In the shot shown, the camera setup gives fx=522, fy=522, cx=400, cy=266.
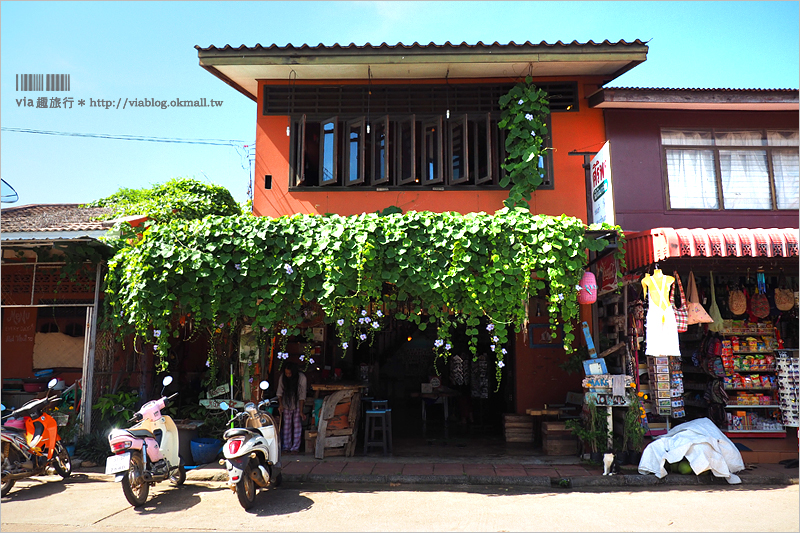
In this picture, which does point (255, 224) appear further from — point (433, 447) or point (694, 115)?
point (694, 115)

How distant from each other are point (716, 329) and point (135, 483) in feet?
30.7

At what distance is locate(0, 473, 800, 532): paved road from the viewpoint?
5.79m

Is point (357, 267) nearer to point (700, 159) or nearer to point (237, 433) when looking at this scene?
point (237, 433)

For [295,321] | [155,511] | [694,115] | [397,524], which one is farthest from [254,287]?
[694,115]

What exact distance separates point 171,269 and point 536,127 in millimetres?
6671

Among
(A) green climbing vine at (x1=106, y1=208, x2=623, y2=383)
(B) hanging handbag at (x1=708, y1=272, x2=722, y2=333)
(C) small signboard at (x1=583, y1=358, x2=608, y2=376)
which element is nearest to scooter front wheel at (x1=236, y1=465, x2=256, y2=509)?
(A) green climbing vine at (x1=106, y1=208, x2=623, y2=383)

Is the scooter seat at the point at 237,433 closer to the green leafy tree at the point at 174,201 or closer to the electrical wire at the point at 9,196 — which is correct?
the green leafy tree at the point at 174,201

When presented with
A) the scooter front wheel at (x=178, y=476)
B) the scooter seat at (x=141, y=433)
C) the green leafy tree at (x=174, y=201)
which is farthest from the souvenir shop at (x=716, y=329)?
the green leafy tree at (x=174, y=201)

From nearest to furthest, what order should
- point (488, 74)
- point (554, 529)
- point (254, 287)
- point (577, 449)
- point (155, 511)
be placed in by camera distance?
point (554, 529) < point (155, 511) < point (254, 287) < point (577, 449) < point (488, 74)

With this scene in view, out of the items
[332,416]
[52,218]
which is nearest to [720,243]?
[332,416]

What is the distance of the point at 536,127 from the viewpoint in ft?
31.2

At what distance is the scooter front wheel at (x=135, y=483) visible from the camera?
637 cm

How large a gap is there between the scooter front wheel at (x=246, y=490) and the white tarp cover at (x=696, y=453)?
5.54m

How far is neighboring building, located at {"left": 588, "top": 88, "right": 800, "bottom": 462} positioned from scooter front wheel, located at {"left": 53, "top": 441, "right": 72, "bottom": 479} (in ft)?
29.7
